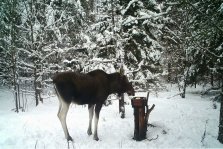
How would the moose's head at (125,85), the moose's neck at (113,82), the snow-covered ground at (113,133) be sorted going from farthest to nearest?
1. the moose's head at (125,85)
2. the moose's neck at (113,82)
3. the snow-covered ground at (113,133)

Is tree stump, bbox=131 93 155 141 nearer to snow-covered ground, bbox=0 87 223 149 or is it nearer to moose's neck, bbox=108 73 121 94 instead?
snow-covered ground, bbox=0 87 223 149

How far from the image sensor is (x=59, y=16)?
19297mm

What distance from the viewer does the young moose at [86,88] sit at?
27.5 feet

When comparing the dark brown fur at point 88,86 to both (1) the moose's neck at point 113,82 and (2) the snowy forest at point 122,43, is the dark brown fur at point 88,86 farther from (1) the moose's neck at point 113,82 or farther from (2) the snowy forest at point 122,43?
(2) the snowy forest at point 122,43

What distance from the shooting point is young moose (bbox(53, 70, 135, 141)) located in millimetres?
8375

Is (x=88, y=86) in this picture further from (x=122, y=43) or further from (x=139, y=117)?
(x=122, y=43)

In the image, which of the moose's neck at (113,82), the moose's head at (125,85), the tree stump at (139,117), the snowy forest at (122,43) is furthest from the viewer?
the moose's head at (125,85)

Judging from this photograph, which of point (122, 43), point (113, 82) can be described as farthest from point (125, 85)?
point (122, 43)

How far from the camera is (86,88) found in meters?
8.74

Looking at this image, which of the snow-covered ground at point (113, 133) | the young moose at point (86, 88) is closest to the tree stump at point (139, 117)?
the snow-covered ground at point (113, 133)

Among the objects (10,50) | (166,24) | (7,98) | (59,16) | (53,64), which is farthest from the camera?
(7,98)

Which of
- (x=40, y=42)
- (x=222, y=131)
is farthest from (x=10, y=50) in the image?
(x=222, y=131)

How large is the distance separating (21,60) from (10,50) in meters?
1.76

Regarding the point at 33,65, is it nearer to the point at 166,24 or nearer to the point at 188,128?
the point at 166,24
